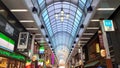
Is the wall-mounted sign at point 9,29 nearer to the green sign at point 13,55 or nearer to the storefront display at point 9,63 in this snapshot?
the green sign at point 13,55

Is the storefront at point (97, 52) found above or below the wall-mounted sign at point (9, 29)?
below

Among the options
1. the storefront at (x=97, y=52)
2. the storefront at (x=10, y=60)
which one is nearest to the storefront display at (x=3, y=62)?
the storefront at (x=10, y=60)

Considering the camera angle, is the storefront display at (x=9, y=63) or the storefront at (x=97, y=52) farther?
the storefront at (x=97, y=52)

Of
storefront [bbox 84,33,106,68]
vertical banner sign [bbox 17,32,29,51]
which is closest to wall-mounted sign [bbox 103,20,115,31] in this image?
storefront [bbox 84,33,106,68]

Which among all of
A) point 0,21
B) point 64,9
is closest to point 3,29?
point 0,21

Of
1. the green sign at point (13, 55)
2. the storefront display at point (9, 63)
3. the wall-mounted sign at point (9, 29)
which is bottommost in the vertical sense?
the storefront display at point (9, 63)

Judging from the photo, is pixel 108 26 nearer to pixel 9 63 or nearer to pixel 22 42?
pixel 22 42

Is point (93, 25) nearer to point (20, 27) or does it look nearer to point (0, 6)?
point (20, 27)

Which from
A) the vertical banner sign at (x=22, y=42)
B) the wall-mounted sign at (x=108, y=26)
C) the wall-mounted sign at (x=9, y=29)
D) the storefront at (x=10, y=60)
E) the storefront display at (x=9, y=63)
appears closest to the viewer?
the wall-mounted sign at (x=108, y=26)

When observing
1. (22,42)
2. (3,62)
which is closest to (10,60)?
(3,62)

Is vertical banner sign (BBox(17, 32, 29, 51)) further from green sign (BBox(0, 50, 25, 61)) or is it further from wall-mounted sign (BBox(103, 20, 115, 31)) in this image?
wall-mounted sign (BBox(103, 20, 115, 31))

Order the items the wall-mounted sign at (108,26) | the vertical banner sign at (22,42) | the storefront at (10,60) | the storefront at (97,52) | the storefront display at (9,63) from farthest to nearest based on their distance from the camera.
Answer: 1. the storefront at (97,52)
2. the vertical banner sign at (22,42)
3. the storefront display at (9,63)
4. the storefront at (10,60)
5. the wall-mounted sign at (108,26)

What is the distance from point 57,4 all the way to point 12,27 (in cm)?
1022

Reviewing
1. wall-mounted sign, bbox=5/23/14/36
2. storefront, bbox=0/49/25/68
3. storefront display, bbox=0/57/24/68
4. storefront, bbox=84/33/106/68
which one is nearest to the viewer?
storefront, bbox=0/49/25/68
